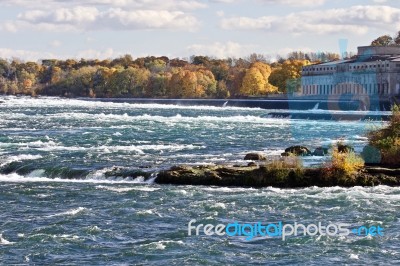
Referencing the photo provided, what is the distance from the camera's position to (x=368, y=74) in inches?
7047

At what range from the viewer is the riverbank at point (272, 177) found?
158ft

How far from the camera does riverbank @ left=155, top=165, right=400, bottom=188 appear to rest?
4816cm

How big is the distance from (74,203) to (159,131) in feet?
169

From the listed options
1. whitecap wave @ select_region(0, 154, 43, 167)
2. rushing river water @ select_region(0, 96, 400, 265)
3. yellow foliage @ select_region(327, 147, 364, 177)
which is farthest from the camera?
whitecap wave @ select_region(0, 154, 43, 167)

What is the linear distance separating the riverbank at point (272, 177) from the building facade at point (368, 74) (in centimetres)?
12390

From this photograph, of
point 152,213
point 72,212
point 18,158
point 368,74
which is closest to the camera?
point 152,213

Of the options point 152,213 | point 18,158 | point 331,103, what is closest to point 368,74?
point 331,103

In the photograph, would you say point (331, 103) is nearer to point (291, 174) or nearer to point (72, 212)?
point (291, 174)

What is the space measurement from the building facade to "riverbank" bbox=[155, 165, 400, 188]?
123899 millimetres

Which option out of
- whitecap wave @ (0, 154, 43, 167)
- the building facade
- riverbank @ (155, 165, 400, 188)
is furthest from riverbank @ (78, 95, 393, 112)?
riverbank @ (155, 165, 400, 188)

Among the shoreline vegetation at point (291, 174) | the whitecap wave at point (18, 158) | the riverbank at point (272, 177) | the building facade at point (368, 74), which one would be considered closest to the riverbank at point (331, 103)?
the building facade at point (368, 74)

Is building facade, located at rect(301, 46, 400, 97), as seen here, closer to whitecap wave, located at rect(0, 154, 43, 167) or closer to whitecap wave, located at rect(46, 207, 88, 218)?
whitecap wave, located at rect(0, 154, 43, 167)

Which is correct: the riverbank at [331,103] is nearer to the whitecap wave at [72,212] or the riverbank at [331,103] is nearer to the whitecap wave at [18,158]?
the whitecap wave at [18,158]

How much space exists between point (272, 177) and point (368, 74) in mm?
133654
